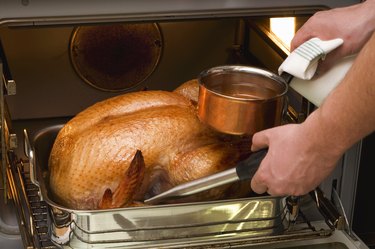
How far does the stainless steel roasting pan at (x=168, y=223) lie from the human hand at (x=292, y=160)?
8 centimetres

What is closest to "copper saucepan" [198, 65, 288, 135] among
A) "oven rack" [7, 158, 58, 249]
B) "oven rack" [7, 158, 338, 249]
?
"oven rack" [7, 158, 338, 249]

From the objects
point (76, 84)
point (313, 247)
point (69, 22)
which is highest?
point (69, 22)

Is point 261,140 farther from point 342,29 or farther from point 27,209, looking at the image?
point 27,209

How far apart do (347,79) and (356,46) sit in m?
0.22

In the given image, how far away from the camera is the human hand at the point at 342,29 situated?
3.99 ft

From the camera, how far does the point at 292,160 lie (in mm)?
1102

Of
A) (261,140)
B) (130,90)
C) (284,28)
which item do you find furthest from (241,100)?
(130,90)

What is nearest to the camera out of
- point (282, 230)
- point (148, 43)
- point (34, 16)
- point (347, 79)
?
point (347, 79)

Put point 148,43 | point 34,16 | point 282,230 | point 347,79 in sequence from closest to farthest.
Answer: point 347,79 < point 34,16 < point 282,230 < point 148,43

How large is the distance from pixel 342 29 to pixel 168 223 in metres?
0.42

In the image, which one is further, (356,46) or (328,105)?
(356,46)

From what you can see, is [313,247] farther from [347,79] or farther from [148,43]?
[148,43]

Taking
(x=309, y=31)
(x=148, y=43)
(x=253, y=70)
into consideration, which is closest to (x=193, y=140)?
(x=253, y=70)

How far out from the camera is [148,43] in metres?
1.64
